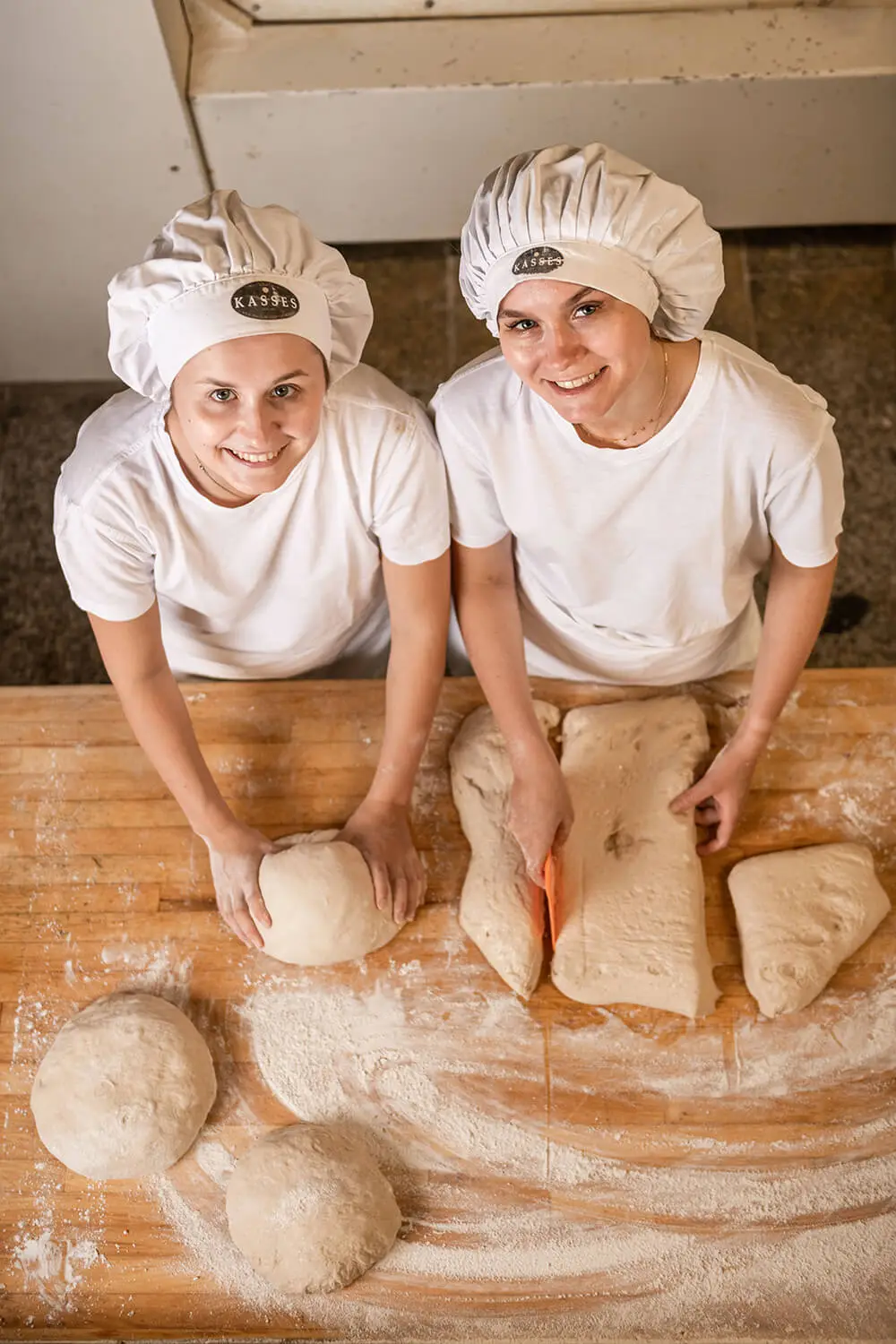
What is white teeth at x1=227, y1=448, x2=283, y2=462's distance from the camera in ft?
4.29

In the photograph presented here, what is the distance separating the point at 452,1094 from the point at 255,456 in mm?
859

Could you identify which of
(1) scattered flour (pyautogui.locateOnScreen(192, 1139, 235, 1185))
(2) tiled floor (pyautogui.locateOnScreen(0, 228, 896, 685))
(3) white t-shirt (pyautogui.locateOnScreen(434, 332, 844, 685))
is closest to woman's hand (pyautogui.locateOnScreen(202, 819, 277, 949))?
(1) scattered flour (pyautogui.locateOnScreen(192, 1139, 235, 1185))

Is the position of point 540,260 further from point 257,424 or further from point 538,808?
point 538,808

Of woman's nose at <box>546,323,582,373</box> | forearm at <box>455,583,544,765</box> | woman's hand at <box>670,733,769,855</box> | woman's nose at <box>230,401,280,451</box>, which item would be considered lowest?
woman's hand at <box>670,733,769,855</box>

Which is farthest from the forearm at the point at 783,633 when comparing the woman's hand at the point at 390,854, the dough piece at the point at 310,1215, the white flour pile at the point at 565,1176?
the dough piece at the point at 310,1215

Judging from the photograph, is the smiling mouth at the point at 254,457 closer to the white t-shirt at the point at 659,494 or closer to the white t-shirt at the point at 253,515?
the white t-shirt at the point at 253,515

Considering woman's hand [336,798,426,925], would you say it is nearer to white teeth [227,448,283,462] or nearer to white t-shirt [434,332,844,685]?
white t-shirt [434,332,844,685]

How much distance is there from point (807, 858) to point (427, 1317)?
78 cm

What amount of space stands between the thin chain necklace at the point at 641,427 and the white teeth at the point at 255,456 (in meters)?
0.39

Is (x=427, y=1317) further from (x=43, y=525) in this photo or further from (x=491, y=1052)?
(x=43, y=525)

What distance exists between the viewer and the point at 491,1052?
5.06 feet

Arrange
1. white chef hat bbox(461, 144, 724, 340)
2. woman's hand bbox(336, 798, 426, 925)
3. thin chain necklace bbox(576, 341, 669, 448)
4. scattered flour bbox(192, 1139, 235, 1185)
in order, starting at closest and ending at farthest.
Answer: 1. white chef hat bbox(461, 144, 724, 340)
2. thin chain necklace bbox(576, 341, 669, 448)
3. scattered flour bbox(192, 1139, 235, 1185)
4. woman's hand bbox(336, 798, 426, 925)

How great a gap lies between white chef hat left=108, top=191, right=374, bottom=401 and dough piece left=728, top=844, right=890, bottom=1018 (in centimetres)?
94

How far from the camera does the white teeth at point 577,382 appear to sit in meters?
1.27
